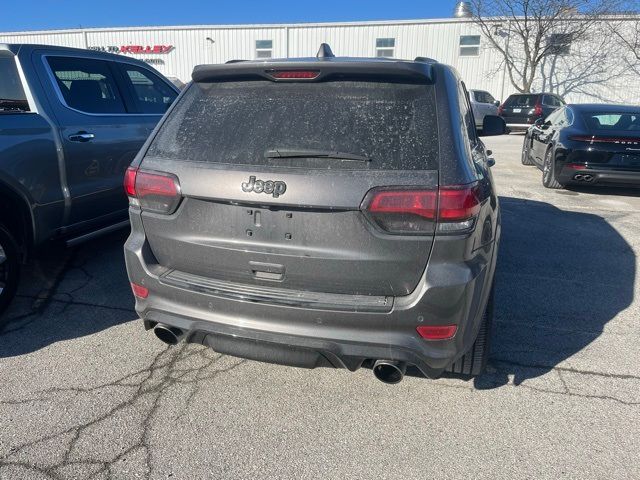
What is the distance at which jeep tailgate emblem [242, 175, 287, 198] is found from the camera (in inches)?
89.4

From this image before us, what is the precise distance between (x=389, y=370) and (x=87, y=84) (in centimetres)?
385

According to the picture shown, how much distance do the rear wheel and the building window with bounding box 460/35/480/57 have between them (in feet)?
65.3

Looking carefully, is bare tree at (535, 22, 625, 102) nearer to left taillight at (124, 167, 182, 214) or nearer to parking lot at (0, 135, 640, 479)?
parking lot at (0, 135, 640, 479)

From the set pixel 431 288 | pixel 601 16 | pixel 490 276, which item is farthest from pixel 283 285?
pixel 601 16

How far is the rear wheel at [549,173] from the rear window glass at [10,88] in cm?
771

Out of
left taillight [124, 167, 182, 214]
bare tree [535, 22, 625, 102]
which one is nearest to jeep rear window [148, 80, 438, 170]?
left taillight [124, 167, 182, 214]

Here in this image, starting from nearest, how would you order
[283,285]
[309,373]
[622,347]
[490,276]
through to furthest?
1. [283,285]
2. [490,276]
3. [309,373]
4. [622,347]

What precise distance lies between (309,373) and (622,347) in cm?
214

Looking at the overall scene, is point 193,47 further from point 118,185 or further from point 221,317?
point 221,317

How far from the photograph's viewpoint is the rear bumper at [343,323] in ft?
7.33

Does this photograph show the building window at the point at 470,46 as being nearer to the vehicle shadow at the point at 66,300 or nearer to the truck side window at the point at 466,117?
the vehicle shadow at the point at 66,300

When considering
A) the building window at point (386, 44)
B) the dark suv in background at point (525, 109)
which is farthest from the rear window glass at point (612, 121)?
the building window at point (386, 44)

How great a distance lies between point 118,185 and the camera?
15.1 feet

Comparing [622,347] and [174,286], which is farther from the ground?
[174,286]
